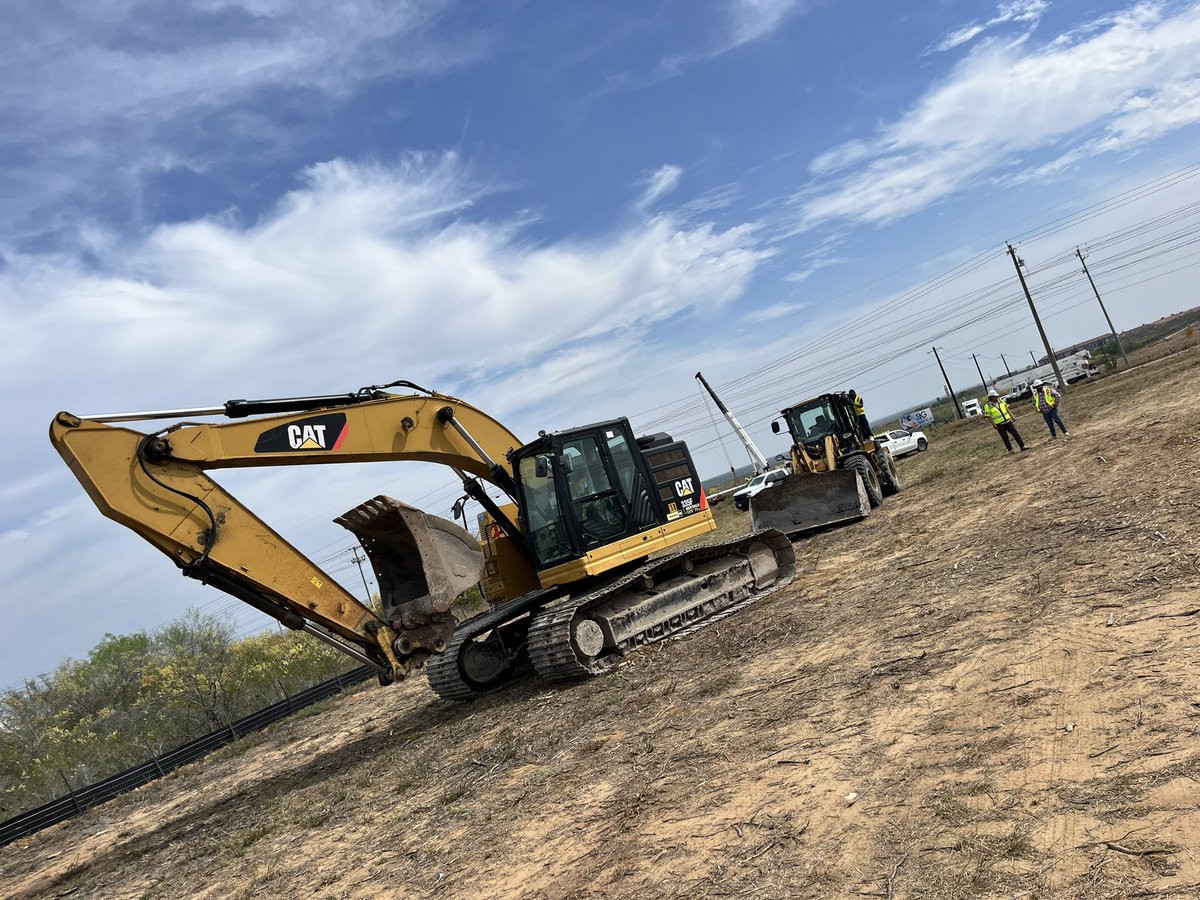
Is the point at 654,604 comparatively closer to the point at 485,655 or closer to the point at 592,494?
the point at 592,494

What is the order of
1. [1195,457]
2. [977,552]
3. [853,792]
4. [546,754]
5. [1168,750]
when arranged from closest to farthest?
Answer: [1168,750] < [853,792] < [546,754] < [977,552] < [1195,457]

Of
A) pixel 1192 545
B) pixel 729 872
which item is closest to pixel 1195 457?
pixel 1192 545

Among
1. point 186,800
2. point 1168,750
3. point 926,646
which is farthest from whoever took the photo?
point 186,800

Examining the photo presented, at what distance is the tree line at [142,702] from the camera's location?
71.6 feet

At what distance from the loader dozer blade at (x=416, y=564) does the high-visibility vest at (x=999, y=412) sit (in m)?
14.5

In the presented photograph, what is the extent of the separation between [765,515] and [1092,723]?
11879mm

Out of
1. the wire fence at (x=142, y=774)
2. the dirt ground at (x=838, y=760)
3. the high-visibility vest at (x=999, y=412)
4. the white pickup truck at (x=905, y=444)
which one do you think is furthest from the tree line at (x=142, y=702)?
the white pickup truck at (x=905, y=444)

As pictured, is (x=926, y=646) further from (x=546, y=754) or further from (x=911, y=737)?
(x=546, y=754)

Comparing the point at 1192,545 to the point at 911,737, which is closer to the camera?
the point at 911,737

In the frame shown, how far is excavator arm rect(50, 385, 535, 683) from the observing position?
749 cm

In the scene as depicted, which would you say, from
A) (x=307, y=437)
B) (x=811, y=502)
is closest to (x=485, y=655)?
(x=307, y=437)

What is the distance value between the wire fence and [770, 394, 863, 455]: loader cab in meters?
10.9

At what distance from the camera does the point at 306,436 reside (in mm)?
8422

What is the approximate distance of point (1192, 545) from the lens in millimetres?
6559
